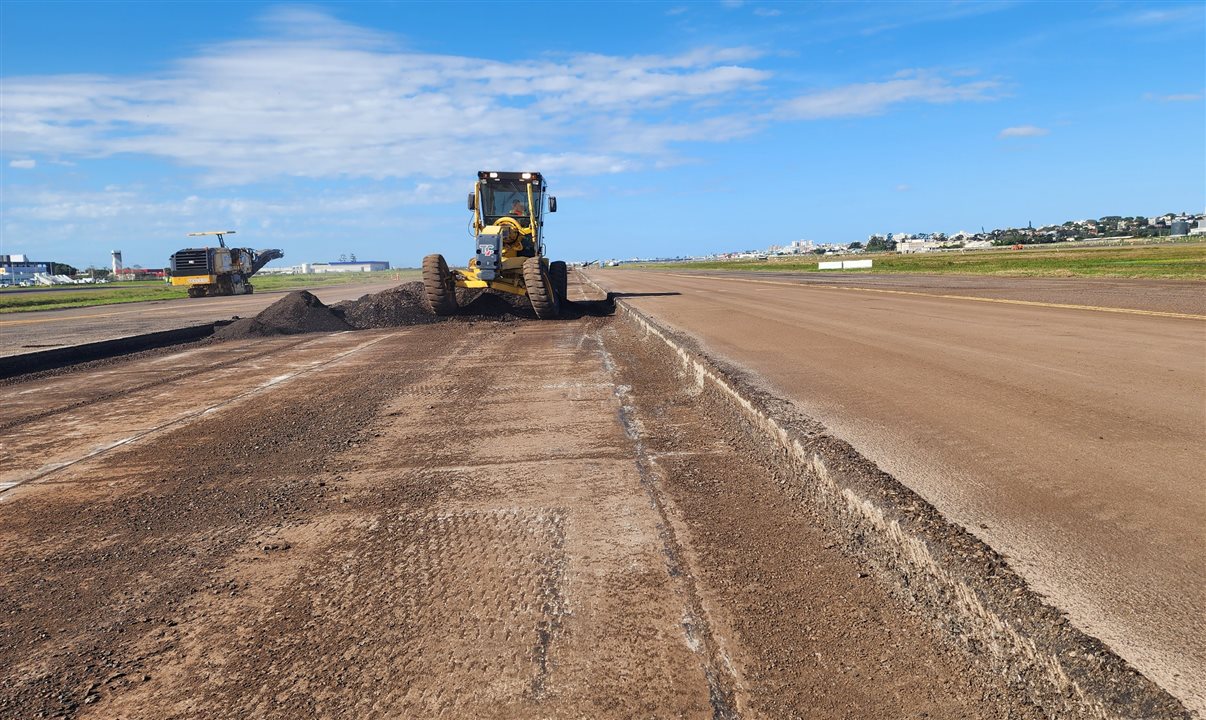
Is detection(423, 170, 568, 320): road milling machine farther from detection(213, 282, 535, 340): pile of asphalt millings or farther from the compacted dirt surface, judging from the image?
the compacted dirt surface

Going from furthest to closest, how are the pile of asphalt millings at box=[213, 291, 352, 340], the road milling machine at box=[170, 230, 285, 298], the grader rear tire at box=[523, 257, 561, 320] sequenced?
the road milling machine at box=[170, 230, 285, 298]
the grader rear tire at box=[523, 257, 561, 320]
the pile of asphalt millings at box=[213, 291, 352, 340]

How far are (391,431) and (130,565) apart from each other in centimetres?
293

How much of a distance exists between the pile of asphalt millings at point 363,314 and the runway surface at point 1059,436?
8491mm

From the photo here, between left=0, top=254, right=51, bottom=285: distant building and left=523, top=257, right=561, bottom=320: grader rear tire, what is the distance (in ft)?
416

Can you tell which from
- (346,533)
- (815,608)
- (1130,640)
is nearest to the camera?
(1130,640)

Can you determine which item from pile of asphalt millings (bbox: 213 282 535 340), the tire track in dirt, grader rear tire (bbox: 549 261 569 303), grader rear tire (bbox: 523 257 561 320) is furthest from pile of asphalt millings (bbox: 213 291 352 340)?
the tire track in dirt

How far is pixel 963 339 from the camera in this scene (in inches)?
435

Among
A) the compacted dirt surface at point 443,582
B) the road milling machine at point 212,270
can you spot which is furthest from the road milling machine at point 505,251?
the road milling machine at point 212,270

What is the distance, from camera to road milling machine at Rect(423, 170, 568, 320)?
17984 mm

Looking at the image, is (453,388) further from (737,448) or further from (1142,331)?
(1142,331)

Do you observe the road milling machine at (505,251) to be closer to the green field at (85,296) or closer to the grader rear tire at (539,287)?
the grader rear tire at (539,287)

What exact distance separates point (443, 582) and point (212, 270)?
44967 millimetres

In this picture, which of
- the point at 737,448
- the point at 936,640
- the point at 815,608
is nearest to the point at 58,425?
the point at 737,448

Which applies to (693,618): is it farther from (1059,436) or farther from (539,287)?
(539,287)
